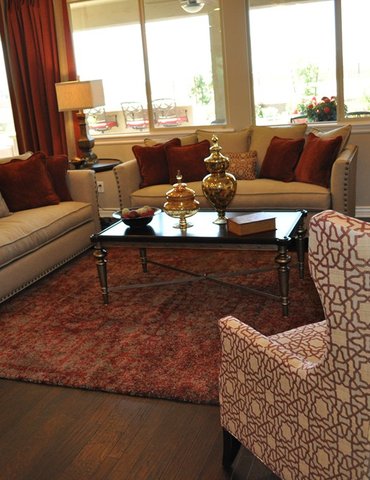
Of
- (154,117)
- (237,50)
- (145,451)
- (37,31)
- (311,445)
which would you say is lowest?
(145,451)

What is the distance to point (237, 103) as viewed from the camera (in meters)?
5.56

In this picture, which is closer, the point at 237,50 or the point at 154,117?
the point at 237,50

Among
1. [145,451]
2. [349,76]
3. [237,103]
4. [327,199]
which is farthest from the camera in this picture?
[237,103]

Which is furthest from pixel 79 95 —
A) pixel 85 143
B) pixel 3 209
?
pixel 3 209

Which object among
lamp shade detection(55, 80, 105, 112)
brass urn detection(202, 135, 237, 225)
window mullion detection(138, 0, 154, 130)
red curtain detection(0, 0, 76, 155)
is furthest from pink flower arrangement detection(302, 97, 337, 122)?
red curtain detection(0, 0, 76, 155)

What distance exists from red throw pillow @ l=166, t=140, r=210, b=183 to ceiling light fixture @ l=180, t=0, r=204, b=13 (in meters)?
1.49

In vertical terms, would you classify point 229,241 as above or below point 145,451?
above

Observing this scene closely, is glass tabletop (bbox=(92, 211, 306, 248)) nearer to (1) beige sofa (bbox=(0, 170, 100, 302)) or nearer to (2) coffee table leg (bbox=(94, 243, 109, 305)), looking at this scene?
(2) coffee table leg (bbox=(94, 243, 109, 305))

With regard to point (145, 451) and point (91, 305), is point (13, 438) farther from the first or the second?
Result: point (91, 305)

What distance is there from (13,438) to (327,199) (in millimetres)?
2860

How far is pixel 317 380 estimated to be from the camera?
148cm

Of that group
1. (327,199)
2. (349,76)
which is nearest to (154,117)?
(349,76)

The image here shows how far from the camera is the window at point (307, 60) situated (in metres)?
5.12

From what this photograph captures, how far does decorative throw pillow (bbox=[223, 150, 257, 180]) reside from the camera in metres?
4.89
